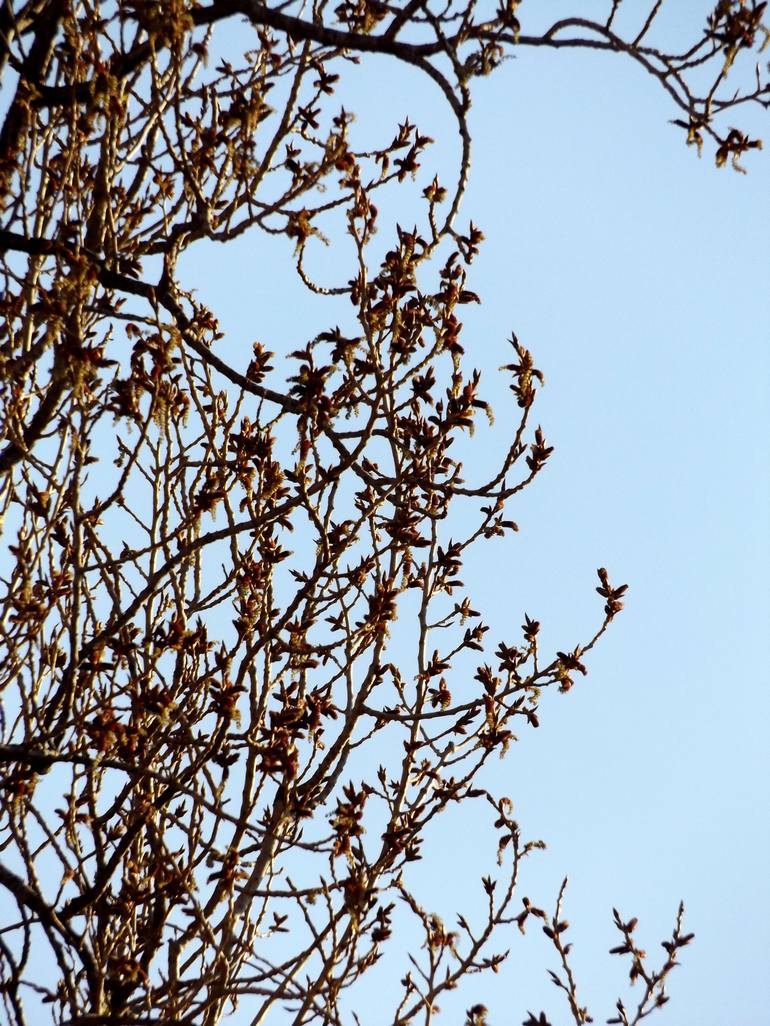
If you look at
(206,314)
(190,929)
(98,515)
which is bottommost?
(190,929)

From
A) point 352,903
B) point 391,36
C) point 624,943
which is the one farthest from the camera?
point 624,943

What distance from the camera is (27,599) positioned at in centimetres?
331

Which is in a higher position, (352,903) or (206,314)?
(206,314)

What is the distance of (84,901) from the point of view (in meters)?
3.03

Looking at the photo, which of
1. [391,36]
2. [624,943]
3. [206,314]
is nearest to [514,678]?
[624,943]

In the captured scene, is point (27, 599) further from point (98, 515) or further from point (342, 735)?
point (342, 735)

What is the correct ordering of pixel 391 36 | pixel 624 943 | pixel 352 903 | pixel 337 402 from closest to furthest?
1. pixel 352 903
2. pixel 391 36
3. pixel 337 402
4. pixel 624 943

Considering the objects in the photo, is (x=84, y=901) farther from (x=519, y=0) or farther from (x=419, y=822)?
(x=519, y=0)

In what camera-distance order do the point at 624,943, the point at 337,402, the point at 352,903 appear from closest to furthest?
the point at 352,903, the point at 337,402, the point at 624,943

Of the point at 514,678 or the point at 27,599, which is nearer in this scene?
the point at 27,599

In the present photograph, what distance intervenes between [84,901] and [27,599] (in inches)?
37.5

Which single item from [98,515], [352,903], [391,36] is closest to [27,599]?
[98,515]

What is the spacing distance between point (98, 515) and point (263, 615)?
781mm

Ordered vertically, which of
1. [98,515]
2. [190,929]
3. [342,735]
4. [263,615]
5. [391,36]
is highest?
[391,36]
